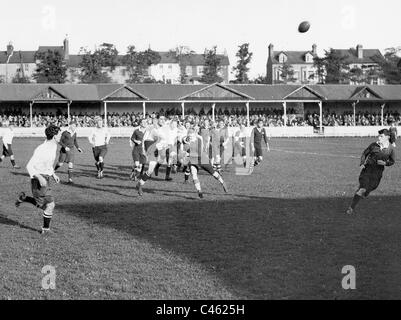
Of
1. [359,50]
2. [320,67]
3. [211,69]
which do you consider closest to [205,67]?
[211,69]

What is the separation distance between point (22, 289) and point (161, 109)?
54383 mm

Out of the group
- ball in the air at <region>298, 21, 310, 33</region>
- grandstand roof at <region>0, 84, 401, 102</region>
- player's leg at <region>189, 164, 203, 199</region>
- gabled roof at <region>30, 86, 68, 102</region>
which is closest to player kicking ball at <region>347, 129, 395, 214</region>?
player's leg at <region>189, 164, 203, 199</region>

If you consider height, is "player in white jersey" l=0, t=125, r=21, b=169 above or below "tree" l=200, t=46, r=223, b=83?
below

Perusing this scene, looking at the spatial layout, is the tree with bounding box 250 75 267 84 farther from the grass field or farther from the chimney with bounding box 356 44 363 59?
the grass field

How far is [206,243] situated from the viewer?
903 cm

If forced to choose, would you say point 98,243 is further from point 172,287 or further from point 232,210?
point 232,210

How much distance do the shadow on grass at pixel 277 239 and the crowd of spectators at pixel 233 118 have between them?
128ft

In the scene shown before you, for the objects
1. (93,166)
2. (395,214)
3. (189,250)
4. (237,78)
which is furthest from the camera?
(237,78)

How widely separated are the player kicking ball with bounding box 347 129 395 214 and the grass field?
0.44 m

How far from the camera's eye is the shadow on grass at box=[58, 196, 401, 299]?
6824 millimetres

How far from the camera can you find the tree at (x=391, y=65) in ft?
286

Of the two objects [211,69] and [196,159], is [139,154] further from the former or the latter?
[211,69]

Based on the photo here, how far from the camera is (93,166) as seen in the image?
2297 cm
